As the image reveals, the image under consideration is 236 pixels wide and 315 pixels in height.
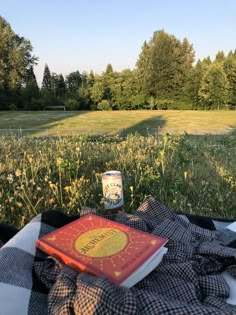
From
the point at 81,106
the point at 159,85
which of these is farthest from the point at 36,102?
the point at 159,85

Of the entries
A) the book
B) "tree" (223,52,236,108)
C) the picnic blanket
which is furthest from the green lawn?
"tree" (223,52,236,108)

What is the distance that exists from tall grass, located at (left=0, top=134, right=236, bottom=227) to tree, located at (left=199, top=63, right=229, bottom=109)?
38.1 meters

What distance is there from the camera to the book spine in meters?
1.26

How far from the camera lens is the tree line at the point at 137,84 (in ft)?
135

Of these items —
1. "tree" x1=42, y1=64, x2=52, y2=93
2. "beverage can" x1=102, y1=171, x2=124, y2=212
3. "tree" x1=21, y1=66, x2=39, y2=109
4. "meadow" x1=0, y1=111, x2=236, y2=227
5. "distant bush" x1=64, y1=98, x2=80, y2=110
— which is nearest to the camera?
"beverage can" x1=102, y1=171, x2=124, y2=212

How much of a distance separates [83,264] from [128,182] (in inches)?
72.7

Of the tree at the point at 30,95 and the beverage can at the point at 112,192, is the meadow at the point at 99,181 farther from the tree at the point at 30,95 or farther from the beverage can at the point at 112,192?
the tree at the point at 30,95

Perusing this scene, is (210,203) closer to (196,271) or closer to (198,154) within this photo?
(196,271)

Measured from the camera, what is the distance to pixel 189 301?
125 centimetres

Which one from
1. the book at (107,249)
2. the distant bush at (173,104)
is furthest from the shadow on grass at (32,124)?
the distant bush at (173,104)

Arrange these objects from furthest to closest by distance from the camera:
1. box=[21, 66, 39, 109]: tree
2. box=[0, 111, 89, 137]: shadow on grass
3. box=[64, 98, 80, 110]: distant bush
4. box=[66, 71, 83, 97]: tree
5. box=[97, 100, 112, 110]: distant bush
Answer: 1. box=[66, 71, 83, 97]: tree
2. box=[97, 100, 112, 110]: distant bush
3. box=[64, 98, 80, 110]: distant bush
4. box=[21, 66, 39, 109]: tree
5. box=[0, 111, 89, 137]: shadow on grass

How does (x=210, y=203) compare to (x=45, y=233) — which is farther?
(x=210, y=203)

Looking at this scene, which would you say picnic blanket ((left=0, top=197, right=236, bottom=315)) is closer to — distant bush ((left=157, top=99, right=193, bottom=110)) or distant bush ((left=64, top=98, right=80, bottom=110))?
distant bush ((left=64, top=98, right=80, bottom=110))

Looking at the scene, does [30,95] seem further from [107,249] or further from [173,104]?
[107,249]
